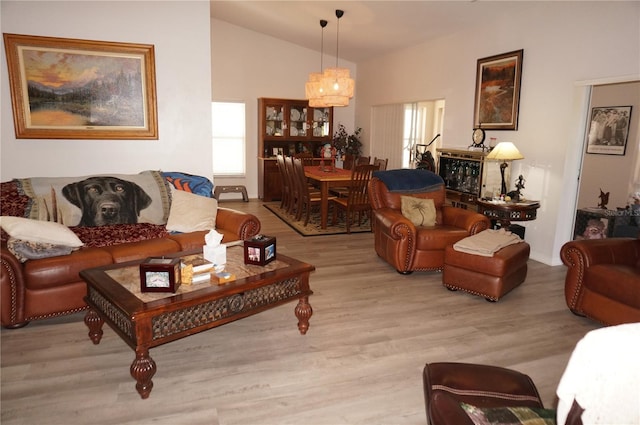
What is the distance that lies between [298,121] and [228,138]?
1.51 meters

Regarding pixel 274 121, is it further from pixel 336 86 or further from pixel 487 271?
pixel 487 271

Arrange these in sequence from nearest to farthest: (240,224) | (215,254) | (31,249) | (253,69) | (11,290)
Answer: (215,254), (11,290), (31,249), (240,224), (253,69)

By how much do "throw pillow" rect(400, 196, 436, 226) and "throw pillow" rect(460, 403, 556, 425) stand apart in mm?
3069

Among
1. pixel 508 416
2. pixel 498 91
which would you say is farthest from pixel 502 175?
pixel 508 416

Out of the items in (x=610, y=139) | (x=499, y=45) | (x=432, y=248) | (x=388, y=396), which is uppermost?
(x=499, y=45)

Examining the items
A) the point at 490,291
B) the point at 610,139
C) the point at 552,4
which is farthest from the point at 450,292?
the point at 610,139

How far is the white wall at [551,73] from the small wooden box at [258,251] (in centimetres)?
346

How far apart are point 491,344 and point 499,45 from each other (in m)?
3.97

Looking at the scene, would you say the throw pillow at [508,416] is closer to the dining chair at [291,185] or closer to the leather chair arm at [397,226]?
the leather chair arm at [397,226]

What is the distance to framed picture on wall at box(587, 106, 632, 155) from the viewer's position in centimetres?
539

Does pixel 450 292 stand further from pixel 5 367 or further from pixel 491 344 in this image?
pixel 5 367

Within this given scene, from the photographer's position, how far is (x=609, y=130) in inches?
220

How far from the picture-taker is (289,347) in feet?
8.99

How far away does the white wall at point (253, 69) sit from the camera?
318 inches
